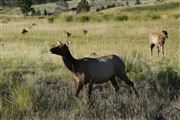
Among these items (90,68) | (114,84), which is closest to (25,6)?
(114,84)

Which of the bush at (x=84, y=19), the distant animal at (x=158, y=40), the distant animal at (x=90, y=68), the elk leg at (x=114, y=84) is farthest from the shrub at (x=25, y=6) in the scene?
the distant animal at (x=90, y=68)

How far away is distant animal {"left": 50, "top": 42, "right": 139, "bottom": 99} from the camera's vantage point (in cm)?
944

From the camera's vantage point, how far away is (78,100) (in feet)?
29.1

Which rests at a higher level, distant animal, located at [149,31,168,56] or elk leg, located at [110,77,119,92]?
elk leg, located at [110,77,119,92]

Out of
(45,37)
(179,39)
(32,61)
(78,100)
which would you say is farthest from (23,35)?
(78,100)

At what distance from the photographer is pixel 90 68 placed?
374 inches

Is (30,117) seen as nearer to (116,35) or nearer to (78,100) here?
(78,100)

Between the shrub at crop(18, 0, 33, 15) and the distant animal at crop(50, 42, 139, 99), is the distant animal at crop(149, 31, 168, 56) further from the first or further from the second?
the shrub at crop(18, 0, 33, 15)

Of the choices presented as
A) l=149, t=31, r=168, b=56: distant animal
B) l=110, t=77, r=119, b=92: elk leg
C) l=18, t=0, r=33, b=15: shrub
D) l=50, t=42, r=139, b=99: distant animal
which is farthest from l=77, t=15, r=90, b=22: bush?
l=18, t=0, r=33, b=15: shrub

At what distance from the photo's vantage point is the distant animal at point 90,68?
944 centimetres

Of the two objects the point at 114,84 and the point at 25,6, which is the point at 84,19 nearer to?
the point at 114,84

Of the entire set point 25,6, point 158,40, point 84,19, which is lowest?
point 25,6

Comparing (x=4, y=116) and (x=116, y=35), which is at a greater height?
(x=4, y=116)

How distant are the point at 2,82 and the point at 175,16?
32565 mm
